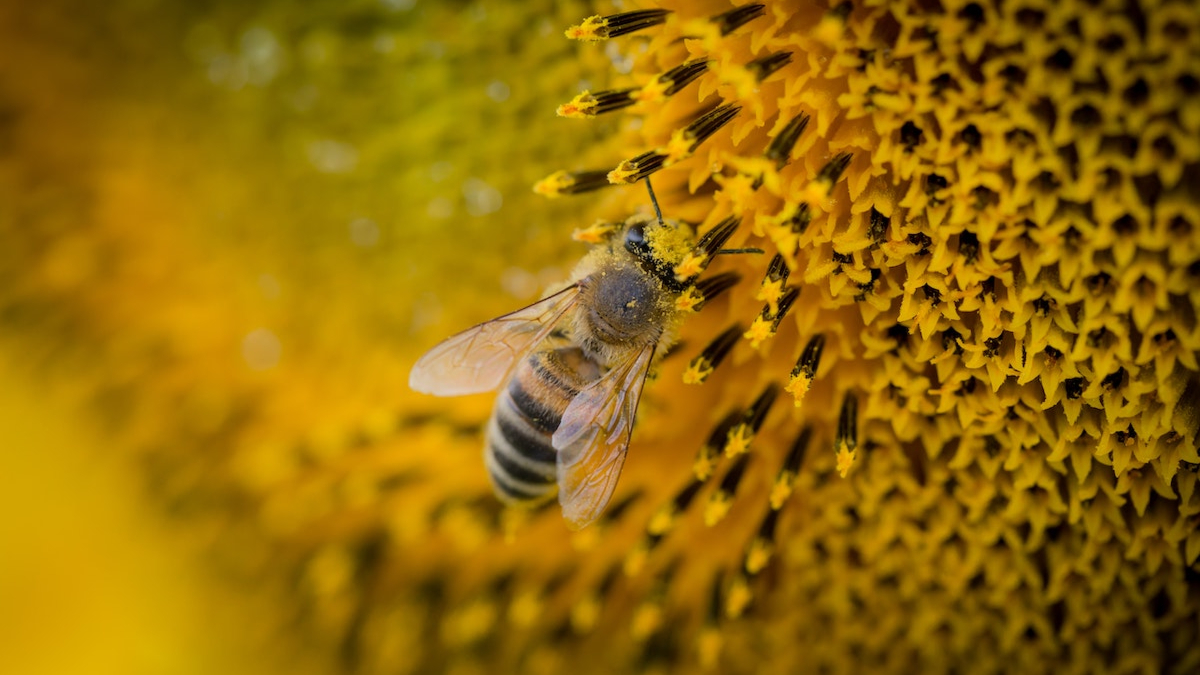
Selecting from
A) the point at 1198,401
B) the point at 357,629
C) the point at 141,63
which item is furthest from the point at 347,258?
the point at 1198,401

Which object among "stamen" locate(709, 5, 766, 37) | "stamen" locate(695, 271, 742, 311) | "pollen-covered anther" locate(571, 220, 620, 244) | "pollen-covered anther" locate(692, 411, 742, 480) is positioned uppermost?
"stamen" locate(709, 5, 766, 37)

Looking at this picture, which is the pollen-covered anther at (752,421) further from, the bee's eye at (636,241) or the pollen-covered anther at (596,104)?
the pollen-covered anther at (596,104)

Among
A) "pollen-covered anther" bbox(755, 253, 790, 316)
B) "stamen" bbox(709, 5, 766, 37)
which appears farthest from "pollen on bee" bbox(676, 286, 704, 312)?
"stamen" bbox(709, 5, 766, 37)

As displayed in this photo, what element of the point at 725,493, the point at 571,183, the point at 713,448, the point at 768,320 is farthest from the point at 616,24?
the point at 725,493

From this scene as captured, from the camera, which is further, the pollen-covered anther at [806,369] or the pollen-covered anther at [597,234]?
the pollen-covered anther at [597,234]

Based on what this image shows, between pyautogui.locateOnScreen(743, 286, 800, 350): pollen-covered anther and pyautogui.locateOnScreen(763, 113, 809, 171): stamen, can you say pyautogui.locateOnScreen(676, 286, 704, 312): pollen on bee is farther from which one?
pyautogui.locateOnScreen(763, 113, 809, 171): stamen

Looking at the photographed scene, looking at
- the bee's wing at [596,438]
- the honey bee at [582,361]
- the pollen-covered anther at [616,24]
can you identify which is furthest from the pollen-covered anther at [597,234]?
the pollen-covered anther at [616,24]
